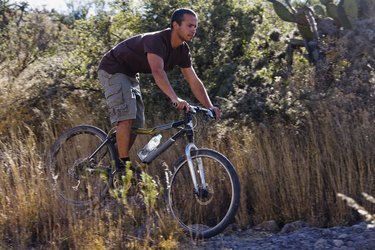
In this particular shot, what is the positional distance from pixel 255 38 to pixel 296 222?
10.7ft

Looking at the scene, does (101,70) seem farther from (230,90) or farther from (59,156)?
(230,90)

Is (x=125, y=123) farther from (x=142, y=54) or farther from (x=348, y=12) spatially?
(x=348, y=12)

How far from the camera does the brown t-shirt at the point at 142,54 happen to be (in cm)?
584

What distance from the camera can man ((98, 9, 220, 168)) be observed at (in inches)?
232

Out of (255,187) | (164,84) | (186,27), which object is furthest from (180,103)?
(255,187)

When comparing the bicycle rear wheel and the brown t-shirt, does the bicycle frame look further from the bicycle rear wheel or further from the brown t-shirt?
the brown t-shirt

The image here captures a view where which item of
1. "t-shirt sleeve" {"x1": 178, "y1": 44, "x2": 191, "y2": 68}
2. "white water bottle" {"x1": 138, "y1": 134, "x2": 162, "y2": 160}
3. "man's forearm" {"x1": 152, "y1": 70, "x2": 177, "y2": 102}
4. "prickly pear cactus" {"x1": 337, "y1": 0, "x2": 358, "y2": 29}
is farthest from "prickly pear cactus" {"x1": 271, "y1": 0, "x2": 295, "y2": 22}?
"man's forearm" {"x1": 152, "y1": 70, "x2": 177, "y2": 102}

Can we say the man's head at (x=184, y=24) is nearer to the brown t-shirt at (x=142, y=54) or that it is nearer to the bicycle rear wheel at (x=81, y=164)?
the brown t-shirt at (x=142, y=54)

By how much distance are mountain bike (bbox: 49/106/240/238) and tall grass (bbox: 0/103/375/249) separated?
0.63ft

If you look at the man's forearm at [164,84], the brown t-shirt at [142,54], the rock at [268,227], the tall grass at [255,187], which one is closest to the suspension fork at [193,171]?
the tall grass at [255,187]

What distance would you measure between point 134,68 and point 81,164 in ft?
3.77

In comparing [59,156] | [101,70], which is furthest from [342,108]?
[59,156]

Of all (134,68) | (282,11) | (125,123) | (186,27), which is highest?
(282,11)

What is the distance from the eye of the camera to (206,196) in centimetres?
578
